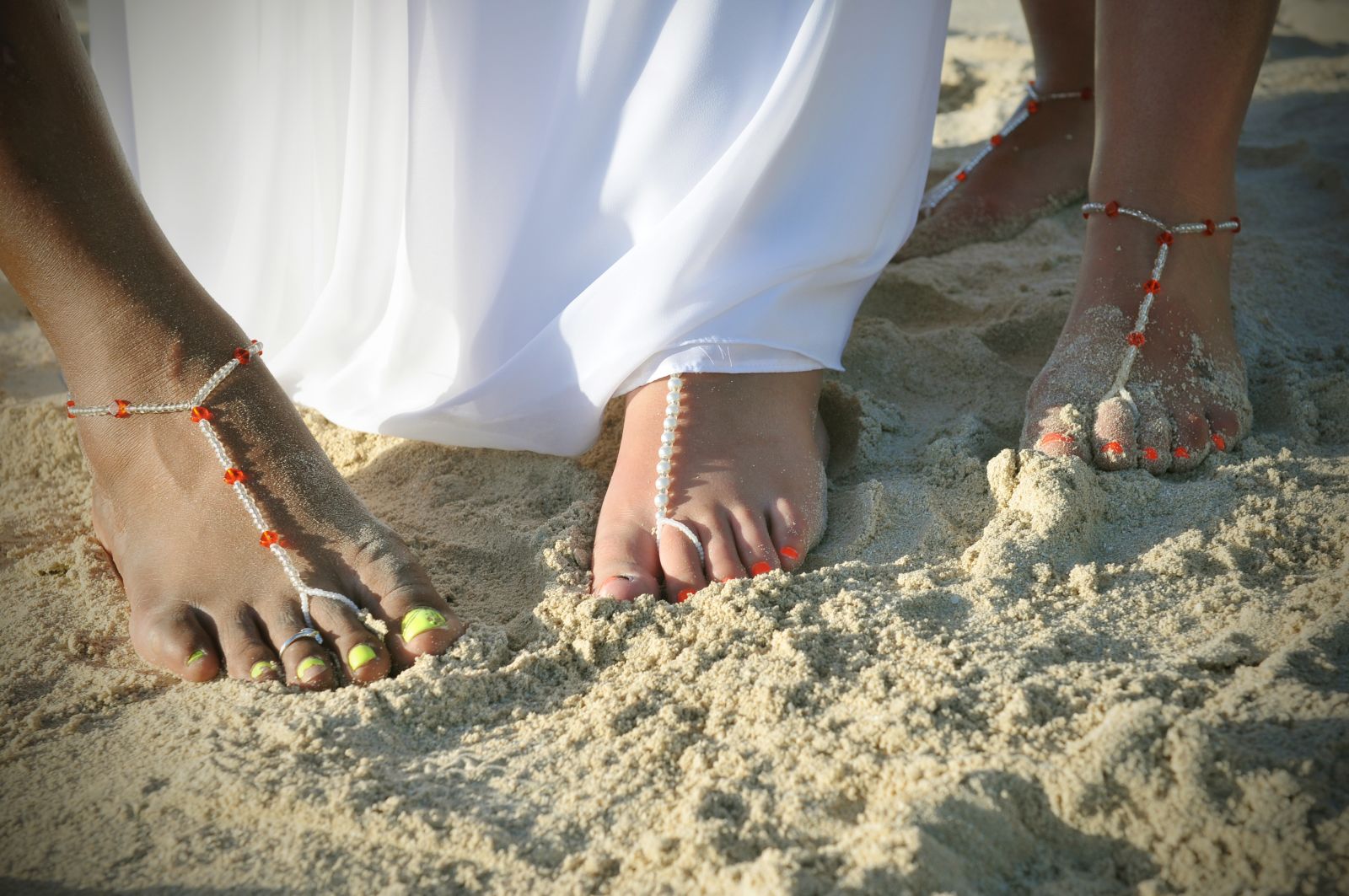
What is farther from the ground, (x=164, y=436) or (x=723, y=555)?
(x=164, y=436)

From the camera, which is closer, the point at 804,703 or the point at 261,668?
the point at 804,703

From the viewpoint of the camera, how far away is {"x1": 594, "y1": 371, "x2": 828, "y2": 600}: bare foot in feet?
4.11

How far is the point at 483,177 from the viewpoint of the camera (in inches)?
55.8

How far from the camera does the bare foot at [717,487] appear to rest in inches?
49.4

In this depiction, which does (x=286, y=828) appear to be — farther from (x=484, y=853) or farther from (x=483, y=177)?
(x=483, y=177)

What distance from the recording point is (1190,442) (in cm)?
138

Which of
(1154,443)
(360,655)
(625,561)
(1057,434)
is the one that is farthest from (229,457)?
(1154,443)

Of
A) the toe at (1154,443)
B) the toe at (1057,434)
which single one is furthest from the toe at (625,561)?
the toe at (1154,443)

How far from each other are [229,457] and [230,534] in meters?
0.10

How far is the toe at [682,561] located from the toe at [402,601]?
262 mm

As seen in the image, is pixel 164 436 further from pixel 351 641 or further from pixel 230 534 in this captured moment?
pixel 351 641

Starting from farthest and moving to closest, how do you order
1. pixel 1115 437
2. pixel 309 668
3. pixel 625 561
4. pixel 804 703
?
pixel 1115 437, pixel 625 561, pixel 309 668, pixel 804 703

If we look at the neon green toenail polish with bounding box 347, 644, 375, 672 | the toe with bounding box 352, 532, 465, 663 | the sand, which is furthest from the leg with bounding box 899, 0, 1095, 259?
the neon green toenail polish with bounding box 347, 644, 375, 672

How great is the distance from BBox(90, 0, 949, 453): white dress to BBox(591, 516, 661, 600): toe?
22 centimetres
